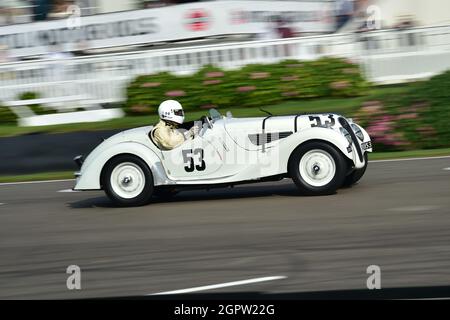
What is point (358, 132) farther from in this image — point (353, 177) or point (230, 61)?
point (230, 61)

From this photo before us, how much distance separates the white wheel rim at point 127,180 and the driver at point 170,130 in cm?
44

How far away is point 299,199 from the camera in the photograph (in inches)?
420

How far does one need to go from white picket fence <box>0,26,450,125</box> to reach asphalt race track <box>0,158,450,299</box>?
636 centimetres

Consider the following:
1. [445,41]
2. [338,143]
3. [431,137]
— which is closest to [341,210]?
[338,143]

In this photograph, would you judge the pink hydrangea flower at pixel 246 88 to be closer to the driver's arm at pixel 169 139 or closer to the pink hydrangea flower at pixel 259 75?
the pink hydrangea flower at pixel 259 75

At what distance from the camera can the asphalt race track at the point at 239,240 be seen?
725 cm

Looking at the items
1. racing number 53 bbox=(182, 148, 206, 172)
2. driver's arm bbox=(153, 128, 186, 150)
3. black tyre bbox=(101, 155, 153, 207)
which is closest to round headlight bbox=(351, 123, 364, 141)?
racing number 53 bbox=(182, 148, 206, 172)

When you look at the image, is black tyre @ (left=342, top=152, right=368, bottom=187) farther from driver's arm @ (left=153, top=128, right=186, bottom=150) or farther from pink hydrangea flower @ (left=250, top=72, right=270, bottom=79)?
pink hydrangea flower @ (left=250, top=72, right=270, bottom=79)

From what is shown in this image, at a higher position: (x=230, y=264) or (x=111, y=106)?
(x=111, y=106)

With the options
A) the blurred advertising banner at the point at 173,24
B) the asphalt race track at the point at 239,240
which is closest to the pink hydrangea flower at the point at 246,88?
the blurred advertising banner at the point at 173,24

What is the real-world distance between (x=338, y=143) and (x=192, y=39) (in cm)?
1094

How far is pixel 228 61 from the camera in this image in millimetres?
18938

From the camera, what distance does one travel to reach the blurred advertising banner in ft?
67.7
